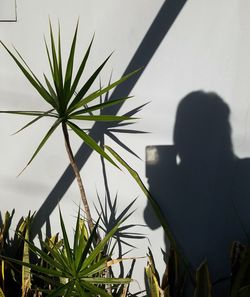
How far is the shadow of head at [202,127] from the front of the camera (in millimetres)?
1968

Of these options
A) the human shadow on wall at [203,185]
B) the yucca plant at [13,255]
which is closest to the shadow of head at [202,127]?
the human shadow on wall at [203,185]

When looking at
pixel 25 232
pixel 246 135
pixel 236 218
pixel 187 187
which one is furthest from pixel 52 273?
pixel 246 135

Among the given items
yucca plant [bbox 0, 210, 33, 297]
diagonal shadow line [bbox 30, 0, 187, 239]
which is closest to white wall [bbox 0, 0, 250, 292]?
diagonal shadow line [bbox 30, 0, 187, 239]

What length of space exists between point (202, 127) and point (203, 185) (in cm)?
33

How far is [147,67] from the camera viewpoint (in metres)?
1.97

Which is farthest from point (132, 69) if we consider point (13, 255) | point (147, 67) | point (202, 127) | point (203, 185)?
point (13, 255)

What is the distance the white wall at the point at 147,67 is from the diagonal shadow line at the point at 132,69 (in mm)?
28

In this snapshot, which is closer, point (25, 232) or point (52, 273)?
point (52, 273)

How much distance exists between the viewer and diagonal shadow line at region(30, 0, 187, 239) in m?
1.91

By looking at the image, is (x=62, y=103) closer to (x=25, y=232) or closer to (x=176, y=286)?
(x=25, y=232)

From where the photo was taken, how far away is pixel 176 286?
1974mm

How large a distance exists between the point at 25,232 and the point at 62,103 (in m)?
0.91

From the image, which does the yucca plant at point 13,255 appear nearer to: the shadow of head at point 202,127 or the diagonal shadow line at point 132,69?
the diagonal shadow line at point 132,69

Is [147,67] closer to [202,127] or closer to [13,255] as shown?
[202,127]
